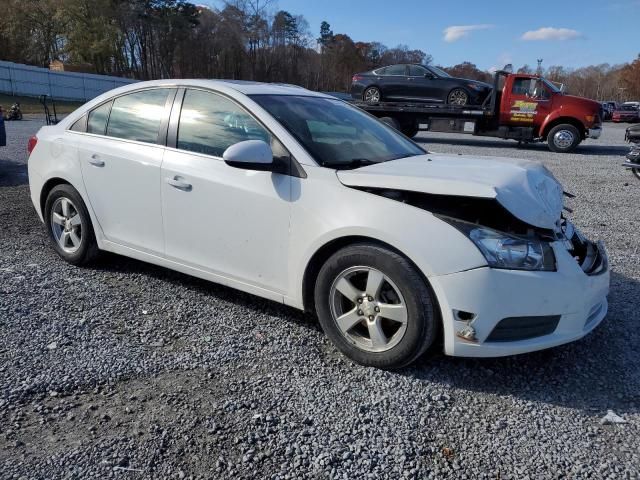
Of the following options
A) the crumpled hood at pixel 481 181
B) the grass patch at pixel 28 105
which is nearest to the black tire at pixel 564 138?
the crumpled hood at pixel 481 181

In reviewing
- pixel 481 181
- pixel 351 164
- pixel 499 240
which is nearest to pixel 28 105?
pixel 351 164

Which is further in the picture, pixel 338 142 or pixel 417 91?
pixel 417 91

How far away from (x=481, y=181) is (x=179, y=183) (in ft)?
6.49

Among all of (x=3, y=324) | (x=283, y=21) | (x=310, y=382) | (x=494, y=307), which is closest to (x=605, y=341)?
(x=494, y=307)

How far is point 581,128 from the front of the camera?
50.2 feet

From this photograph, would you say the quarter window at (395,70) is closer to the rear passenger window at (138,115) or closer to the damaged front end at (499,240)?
the rear passenger window at (138,115)

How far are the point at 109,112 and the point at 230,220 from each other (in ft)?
5.51

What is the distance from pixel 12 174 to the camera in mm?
8297

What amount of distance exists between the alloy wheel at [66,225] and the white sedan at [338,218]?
14 cm

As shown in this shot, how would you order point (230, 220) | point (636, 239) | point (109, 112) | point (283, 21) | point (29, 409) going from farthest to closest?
point (283, 21) → point (636, 239) → point (109, 112) → point (230, 220) → point (29, 409)

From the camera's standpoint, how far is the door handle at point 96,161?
394cm

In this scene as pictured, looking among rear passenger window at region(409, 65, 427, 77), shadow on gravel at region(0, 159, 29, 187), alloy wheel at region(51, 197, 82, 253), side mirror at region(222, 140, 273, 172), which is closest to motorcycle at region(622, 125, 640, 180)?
rear passenger window at region(409, 65, 427, 77)

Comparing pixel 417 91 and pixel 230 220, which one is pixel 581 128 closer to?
pixel 417 91

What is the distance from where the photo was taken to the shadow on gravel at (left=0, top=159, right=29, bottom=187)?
7.68m
